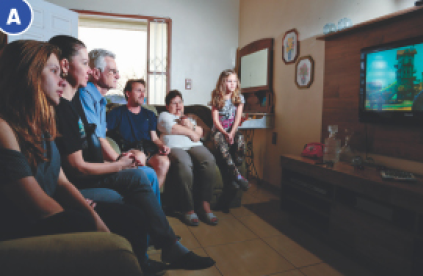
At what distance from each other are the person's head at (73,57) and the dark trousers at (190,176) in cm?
116

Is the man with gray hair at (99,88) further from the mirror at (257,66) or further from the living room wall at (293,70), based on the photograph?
the mirror at (257,66)

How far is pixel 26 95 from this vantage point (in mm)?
803

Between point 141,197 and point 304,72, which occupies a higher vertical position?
point 304,72

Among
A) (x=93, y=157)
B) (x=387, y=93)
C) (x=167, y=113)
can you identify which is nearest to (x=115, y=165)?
(x=93, y=157)

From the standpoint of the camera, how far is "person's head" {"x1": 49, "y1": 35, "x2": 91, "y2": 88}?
1340 mm

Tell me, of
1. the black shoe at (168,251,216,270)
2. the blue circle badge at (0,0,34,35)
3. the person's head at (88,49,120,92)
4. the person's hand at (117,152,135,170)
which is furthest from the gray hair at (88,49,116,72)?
the blue circle badge at (0,0,34,35)

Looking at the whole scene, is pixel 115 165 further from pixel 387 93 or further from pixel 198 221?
pixel 387 93

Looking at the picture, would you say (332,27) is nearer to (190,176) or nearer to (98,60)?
(190,176)

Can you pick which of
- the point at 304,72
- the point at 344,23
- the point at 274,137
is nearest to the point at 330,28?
the point at 344,23

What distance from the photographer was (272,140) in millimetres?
3516

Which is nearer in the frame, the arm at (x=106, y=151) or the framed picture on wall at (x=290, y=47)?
the arm at (x=106, y=151)

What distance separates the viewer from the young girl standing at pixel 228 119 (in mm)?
2709

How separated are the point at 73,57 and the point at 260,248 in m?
1.59

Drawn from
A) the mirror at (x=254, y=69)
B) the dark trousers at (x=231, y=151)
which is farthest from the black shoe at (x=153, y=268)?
the mirror at (x=254, y=69)
